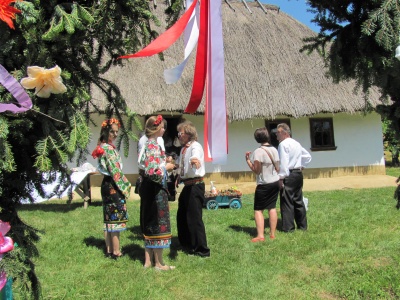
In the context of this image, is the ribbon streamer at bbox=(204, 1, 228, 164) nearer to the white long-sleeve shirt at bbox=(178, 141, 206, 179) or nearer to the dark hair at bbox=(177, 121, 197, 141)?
the white long-sleeve shirt at bbox=(178, 141, 206, 179)

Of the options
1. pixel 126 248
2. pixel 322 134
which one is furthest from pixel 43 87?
pixel 322 134

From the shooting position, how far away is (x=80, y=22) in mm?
2150

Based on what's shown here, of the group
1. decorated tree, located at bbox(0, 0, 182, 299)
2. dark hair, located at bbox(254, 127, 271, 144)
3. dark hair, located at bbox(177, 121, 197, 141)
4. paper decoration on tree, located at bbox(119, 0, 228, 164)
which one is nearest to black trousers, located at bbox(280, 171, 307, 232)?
dark hair, located at bbox(254, 127, 271, 144)

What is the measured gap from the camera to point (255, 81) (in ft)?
42.6

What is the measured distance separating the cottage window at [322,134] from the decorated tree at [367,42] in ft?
33.3

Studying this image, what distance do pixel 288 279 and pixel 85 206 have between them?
17.4ft

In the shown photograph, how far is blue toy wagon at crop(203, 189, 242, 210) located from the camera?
27.2 ft

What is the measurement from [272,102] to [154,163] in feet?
28.3

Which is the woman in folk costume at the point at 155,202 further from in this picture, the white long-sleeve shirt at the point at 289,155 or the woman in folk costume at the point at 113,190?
the white long-sleeve shirt at the point at 289,155

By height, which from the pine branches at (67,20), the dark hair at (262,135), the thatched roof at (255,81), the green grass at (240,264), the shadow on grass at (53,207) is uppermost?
the thatched roof at (255,81)

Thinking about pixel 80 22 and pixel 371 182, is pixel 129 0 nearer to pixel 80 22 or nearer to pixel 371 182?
pixel 80 22

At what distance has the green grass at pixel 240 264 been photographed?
3.92 m

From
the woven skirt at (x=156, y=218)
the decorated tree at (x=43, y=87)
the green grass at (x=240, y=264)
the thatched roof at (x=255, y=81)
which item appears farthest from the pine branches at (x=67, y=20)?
the thatched roof at (x=255, y=81)

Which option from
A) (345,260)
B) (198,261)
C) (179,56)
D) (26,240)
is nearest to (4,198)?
(26,240)
